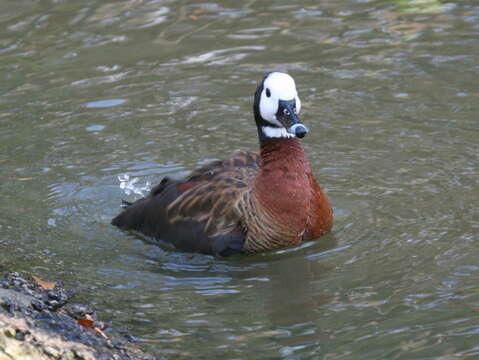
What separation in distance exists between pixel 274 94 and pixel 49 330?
292cm

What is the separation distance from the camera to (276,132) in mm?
7637

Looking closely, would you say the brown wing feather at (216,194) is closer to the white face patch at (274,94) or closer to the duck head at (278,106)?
the duck head at (278,106)

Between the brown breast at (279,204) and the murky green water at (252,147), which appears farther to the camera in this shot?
the brown breast at (279,204)

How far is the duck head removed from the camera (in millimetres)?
7398

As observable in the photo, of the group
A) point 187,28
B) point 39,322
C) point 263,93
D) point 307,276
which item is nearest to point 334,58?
point 187,28

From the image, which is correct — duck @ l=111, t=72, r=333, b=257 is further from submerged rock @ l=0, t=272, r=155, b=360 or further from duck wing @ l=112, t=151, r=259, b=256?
submerged rock @ l=0, t=272, r=155, b=360

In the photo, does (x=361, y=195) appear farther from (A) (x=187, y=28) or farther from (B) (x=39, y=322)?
(A) (x=187, y=28)

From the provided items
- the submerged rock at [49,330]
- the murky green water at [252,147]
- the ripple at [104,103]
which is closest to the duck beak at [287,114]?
the murky green water at [252,147]

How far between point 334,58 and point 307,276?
17.6 feet

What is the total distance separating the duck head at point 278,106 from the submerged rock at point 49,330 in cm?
224

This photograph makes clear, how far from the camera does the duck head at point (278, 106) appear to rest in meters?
7.40

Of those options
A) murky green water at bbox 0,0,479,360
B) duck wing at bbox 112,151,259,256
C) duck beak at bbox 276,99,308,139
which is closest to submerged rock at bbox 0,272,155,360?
murky green water at bbox 0,0,479,360

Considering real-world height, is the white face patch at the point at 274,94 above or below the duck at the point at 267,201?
above

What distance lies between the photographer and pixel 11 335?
5.11 m
